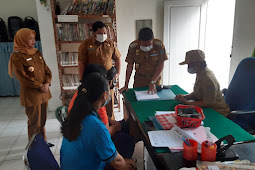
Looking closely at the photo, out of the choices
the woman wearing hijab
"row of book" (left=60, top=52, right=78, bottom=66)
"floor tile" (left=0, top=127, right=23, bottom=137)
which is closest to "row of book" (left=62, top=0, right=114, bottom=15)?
"row of book" (left=60, top=52, right=78, bottom=66)

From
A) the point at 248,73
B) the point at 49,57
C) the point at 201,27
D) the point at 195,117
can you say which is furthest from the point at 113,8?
the point at 195,117

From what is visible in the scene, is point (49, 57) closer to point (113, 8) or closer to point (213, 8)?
point (113, 8)

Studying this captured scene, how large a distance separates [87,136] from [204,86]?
3.63 ft

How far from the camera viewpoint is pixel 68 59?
11.9ft

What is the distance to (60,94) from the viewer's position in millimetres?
3930

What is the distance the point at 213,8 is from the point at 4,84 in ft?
16.3

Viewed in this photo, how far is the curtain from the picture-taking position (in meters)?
4.63

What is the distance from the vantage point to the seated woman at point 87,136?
110cm

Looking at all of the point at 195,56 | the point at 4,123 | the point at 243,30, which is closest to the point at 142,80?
the point at 195,56

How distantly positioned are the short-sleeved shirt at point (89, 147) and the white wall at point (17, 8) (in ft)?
15.1

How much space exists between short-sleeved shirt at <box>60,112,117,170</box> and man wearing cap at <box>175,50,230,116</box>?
970 mm

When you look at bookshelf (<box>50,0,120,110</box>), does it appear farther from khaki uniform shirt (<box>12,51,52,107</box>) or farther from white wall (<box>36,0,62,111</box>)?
khaki uniform shirt (<box>12,51,52,107</box>)

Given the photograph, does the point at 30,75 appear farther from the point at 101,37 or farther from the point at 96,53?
the point at 101,37

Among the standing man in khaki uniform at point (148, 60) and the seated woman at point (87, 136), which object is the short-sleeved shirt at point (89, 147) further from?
the standing man in khaki uniform at point (148, 60)
